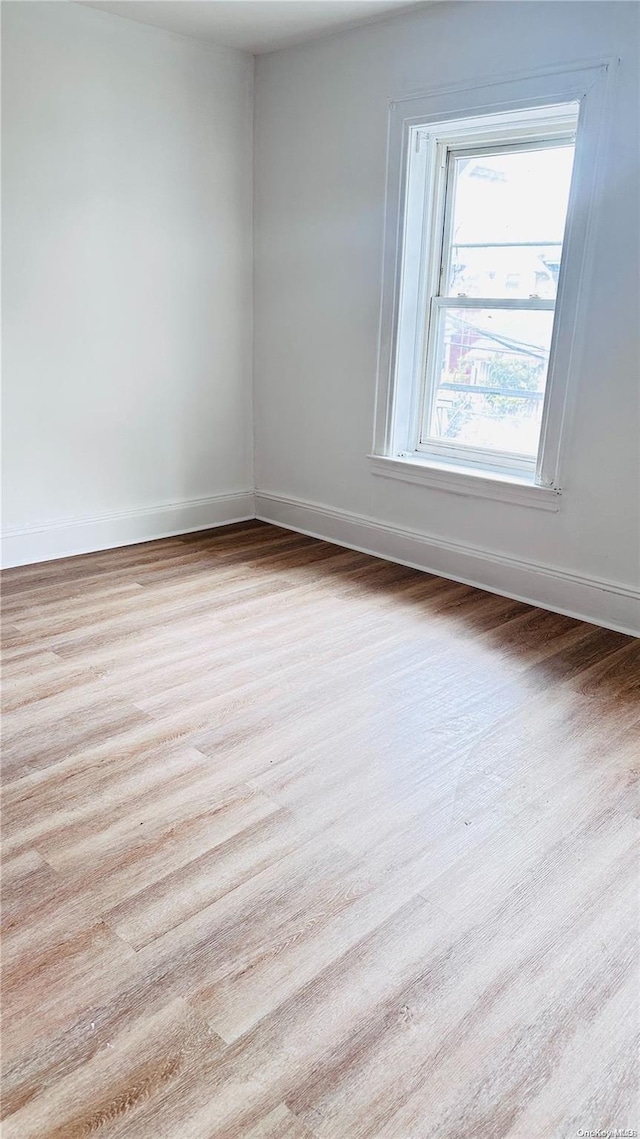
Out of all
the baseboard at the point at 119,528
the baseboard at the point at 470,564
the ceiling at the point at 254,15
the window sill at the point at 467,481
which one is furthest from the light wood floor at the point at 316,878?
the ceiling at the point at 254,15

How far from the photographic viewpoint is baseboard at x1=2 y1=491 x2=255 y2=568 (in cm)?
379

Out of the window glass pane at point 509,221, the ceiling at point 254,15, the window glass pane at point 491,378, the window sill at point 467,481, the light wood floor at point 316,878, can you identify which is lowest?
the light wood floor at point 316,878

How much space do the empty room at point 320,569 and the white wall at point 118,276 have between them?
0.02 meters

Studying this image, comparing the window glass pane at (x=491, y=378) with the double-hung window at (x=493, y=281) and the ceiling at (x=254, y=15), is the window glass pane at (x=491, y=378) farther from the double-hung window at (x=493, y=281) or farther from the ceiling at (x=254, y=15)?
the ceiling at (x=254, y=15)

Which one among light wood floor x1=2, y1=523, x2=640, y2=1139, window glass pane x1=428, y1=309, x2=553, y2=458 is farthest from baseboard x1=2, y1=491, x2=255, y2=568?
window glass pane x1=428, y1=309, x2=553, y2=458

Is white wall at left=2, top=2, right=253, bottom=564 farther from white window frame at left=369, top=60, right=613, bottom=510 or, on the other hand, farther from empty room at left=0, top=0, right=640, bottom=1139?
white window frame at left=369, top=60, right=613, bottom=510

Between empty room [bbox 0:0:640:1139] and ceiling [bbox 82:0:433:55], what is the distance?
0.02m

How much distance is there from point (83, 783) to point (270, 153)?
351cm

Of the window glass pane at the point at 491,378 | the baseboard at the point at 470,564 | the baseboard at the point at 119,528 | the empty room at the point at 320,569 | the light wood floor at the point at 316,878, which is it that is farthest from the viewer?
the baseboard at the point at 119,528

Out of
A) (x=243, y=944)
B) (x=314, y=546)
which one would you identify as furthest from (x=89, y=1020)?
(x=314, y=546)

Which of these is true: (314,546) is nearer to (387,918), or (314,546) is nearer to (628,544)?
(628,544)

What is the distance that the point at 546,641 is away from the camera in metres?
3.11

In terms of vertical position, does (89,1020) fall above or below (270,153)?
below

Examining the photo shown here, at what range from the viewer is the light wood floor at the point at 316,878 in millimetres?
1348
